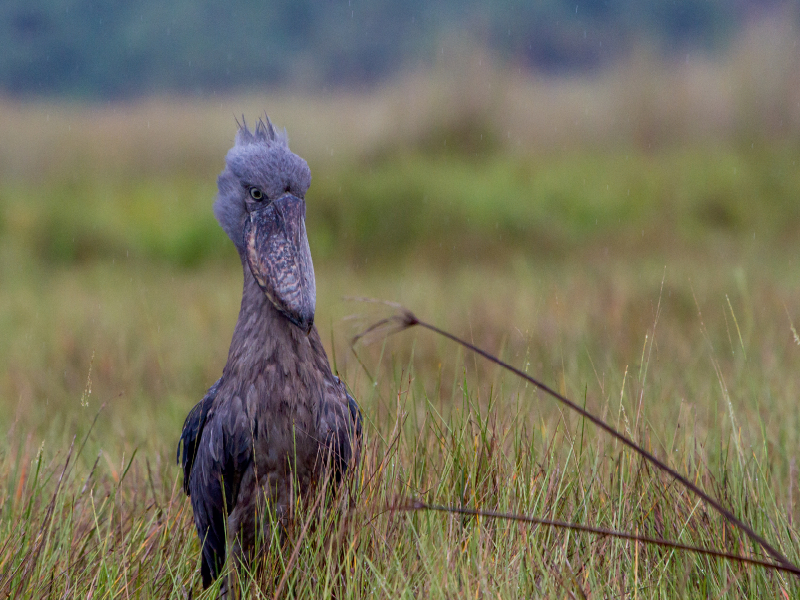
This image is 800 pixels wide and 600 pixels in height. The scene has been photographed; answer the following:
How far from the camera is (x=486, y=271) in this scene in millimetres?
9234

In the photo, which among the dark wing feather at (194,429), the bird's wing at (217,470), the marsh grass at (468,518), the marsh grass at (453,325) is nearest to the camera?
the marsh grass at (468,518)

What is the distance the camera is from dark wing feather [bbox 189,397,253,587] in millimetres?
2256

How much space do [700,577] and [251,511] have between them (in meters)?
1.09

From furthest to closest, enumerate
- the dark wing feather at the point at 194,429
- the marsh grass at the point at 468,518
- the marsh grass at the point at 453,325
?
the dark wing feather at the point at 194,429 < the marsh grass at the point at 453,325 < the marsh grass at the point at 468,518

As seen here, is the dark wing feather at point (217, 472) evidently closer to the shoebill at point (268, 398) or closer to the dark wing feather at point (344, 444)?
the shoebill at point (268, 398)

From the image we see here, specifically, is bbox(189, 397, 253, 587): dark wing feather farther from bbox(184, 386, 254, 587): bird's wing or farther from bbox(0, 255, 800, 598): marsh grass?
bbox(0, 255, 800, 598): marsh grass

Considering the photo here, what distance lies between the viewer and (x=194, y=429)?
2508 mm

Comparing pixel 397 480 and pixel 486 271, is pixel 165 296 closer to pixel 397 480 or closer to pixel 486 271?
pixel 486 271

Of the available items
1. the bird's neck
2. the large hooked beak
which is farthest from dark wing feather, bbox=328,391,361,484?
the large hooked beak

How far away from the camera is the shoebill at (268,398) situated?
2217mm

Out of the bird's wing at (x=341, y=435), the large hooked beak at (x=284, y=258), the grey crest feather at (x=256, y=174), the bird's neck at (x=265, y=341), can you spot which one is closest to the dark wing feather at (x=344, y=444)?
the bird's wing at (x=341, y=435)

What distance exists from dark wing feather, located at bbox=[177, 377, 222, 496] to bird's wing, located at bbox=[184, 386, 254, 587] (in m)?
0.02

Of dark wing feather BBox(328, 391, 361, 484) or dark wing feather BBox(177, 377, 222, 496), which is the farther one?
dark wing feather BBox(177, 377, 222, 496)

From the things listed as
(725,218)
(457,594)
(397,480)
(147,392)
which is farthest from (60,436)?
(725,218)
